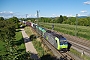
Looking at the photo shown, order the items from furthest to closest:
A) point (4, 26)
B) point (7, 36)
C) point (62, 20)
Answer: point (62, 20)
point (4, 26)
point (7, 36)

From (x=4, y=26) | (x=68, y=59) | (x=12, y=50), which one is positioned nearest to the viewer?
(x=12, y=50)

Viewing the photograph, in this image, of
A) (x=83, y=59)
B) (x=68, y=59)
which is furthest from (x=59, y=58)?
(x=83, y=59)

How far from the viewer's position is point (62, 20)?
6732 inches

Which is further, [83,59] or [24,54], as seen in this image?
[83,59]

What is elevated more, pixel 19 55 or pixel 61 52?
pixel 19 55

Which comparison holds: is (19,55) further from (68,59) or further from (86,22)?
(86,22)

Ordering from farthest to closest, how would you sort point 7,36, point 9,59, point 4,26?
point 4,26
point 7,36
point 9,59

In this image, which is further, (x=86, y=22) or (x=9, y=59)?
(x=86, y=22)

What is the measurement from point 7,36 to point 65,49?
50.9 ft

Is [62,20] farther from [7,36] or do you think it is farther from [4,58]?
[4,58]

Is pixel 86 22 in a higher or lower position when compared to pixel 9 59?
lower

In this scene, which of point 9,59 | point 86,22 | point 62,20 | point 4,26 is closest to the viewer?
point 9,59

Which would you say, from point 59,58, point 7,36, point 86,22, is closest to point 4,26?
point 7,36

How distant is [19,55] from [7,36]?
105 feet
